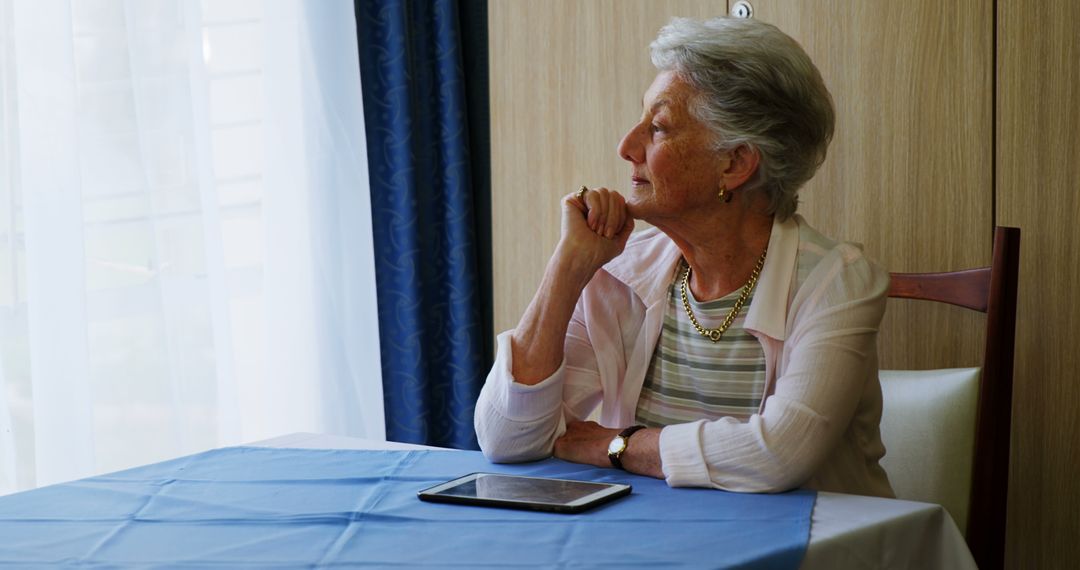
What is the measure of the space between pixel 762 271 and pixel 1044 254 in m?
0.59

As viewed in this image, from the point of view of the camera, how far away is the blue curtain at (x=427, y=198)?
9.78 feet

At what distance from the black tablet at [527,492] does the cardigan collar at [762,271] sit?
401mm

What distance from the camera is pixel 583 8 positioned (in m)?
2.61

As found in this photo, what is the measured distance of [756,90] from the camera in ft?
5.55

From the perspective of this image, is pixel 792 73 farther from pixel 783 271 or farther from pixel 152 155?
pixel 152 155

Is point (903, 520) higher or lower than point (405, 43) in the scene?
lower

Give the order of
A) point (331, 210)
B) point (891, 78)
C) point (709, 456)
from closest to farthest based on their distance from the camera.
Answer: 1. point (709, 456)
2. point (891, 78)
3. point (331, 210)

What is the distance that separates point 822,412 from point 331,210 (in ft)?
5.76

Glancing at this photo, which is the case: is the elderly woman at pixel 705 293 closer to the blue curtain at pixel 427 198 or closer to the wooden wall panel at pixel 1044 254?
the wooden wall panel at pixel 1044 254

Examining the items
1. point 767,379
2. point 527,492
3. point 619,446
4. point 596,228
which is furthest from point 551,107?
point 527,492

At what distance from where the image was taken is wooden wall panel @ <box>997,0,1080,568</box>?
1885 mm

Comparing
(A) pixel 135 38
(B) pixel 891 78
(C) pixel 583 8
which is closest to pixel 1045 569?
(B) pixel 891 78

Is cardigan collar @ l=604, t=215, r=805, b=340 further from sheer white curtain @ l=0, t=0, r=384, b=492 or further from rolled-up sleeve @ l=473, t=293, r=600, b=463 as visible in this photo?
sheer white curtain @ l=0, t=0, r=384, b=492

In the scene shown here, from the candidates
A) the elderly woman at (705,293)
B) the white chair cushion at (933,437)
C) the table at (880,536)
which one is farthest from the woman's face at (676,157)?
the table at (880,536)
